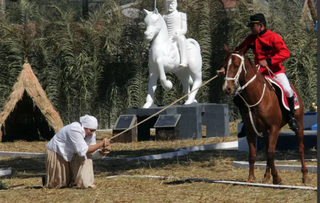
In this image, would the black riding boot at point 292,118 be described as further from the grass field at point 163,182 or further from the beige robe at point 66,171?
the beige robe at point 66,171

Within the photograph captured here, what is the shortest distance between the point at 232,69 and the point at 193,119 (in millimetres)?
7725

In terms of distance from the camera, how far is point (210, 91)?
63.0 ft

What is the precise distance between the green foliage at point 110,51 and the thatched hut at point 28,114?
2436mm

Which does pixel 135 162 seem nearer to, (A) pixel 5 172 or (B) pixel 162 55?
(A) pixel 5 172

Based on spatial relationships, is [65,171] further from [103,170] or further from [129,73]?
[129,73]

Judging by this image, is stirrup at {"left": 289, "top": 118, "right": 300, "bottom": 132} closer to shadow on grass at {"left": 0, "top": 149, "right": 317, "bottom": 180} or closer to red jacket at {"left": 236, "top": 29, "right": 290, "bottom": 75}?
red jacket at {"left": 236, "top": 29, "right": 290, "bottom": 75}

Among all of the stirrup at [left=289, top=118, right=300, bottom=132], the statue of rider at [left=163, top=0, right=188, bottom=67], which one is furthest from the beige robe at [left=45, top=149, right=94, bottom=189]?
the statue of rider at [left=163, top=0, right=188, bottom=67]

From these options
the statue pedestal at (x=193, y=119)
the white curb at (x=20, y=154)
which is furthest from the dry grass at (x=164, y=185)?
the statue pedestal at (x=193, y=119)

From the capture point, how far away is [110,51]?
18281mm

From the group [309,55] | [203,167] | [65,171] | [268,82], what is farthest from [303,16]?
[65,171]

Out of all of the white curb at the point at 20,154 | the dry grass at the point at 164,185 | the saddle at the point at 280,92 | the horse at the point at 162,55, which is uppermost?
the horse at the point at 162,55

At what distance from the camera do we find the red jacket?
8477 millimetres

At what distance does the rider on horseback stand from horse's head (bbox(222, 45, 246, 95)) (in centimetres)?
59

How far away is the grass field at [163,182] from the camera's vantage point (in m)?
7.38
